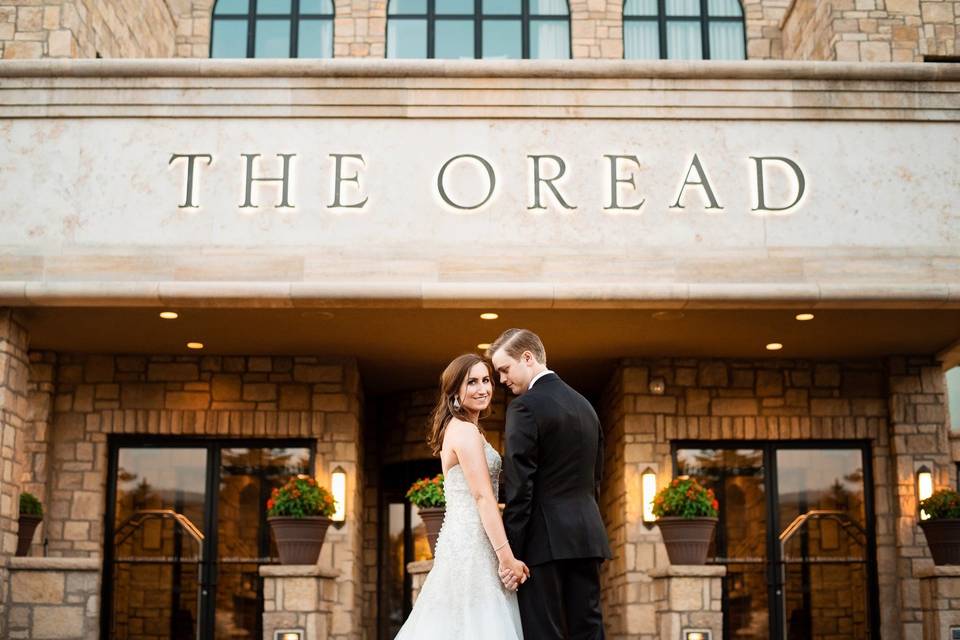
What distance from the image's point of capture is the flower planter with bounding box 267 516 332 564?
1109cm

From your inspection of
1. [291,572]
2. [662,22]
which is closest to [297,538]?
[291,572]

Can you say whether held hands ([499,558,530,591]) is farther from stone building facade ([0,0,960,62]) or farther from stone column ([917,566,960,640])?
stone building facade ([0,0,960,62])

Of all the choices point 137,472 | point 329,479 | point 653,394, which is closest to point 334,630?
point 329,479

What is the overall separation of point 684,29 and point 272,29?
16.7ft

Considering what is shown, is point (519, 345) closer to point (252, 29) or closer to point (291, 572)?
point (291, 572)

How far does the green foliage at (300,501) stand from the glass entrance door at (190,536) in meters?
1.11

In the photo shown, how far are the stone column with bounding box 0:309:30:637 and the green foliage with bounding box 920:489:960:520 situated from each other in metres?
8.41

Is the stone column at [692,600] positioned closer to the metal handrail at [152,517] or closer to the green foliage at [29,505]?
the metal handrail at [152,517]

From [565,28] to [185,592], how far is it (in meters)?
7.95

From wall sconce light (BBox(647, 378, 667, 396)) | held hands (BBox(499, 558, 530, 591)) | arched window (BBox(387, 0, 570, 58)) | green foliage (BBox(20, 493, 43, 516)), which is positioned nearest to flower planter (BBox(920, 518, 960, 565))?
wall sconce light (BBox(647, 378, 667, 396))

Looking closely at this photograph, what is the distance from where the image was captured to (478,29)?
14664mm

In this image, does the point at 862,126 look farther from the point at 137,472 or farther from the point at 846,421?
the point at 137,472

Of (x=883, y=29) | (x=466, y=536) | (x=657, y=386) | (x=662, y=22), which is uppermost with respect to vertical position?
(x=662, y=22)

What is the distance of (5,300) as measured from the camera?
9.90 meters
